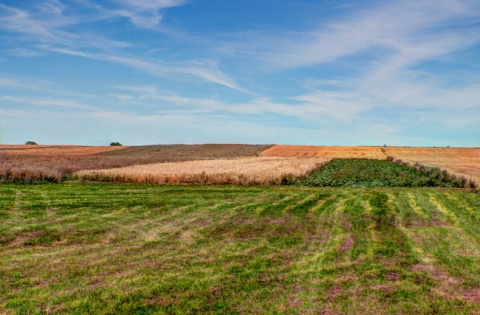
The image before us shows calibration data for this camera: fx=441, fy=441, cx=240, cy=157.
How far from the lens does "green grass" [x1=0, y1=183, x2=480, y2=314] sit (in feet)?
27.7

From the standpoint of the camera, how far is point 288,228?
15344mm

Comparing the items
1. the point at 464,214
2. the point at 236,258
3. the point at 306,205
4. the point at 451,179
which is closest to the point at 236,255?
the point at 236,258

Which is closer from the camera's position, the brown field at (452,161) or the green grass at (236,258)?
the green grass at (236,258)

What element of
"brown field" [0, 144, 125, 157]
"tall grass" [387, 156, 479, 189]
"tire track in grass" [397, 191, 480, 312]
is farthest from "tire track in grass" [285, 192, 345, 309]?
"brown field" [0, 144, 125, 157]

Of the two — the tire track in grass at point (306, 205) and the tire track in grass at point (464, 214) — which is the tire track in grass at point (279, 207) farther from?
the tire track in grass at point (464, 214)

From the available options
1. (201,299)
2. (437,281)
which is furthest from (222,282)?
(437,281)

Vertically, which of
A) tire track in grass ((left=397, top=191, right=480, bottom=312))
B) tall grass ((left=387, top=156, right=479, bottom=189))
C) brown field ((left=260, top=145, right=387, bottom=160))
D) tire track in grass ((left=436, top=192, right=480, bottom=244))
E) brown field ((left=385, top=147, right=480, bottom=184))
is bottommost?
tire track in grass ((left=397, top=191, right=480, bottom=312))

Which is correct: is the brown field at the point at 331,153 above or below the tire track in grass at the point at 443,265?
above

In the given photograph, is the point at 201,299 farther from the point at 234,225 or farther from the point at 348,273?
the point at 234,225

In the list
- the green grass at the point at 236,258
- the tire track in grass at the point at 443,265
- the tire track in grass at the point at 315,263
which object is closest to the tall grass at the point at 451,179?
the green grass at the point at 236,258

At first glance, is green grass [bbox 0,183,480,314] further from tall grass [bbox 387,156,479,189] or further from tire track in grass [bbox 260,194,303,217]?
tall grass [bbox 387,156,479,189]

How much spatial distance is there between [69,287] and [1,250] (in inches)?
163

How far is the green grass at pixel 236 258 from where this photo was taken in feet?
27.7

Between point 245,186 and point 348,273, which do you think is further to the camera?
point 245,186
